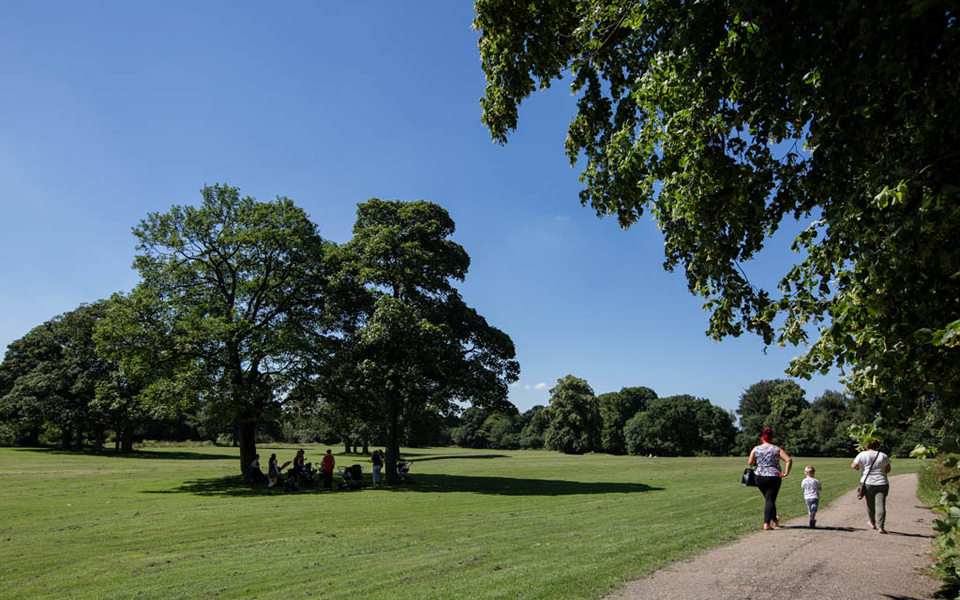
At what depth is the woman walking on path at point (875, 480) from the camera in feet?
35.0

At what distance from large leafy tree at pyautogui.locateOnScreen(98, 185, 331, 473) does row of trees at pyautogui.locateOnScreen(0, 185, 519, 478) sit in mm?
65

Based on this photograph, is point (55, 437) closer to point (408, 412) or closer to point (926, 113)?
point (408, 412)

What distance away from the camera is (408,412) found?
31016 millimetres

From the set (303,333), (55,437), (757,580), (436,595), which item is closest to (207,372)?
(303,333)

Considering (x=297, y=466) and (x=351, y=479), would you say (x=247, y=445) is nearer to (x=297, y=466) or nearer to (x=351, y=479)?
(x=297, y=466)

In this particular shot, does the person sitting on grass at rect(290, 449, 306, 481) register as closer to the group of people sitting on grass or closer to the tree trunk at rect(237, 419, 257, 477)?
the group of people sitting on grass

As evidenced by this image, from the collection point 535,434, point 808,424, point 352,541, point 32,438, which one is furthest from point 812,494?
point 535,434

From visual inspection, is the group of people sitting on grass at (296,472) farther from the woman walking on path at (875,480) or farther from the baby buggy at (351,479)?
the woman walking on path at (875,480)

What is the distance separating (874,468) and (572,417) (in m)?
75.6

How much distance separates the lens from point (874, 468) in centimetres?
1077

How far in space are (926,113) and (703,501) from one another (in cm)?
1657

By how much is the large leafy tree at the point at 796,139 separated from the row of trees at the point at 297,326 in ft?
61.8

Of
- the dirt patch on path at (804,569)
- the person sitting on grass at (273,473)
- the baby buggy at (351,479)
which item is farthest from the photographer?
the baby buggy at (351,479)

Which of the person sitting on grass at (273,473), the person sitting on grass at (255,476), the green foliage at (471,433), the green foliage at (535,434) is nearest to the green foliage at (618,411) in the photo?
the green foliage at (535,434)
